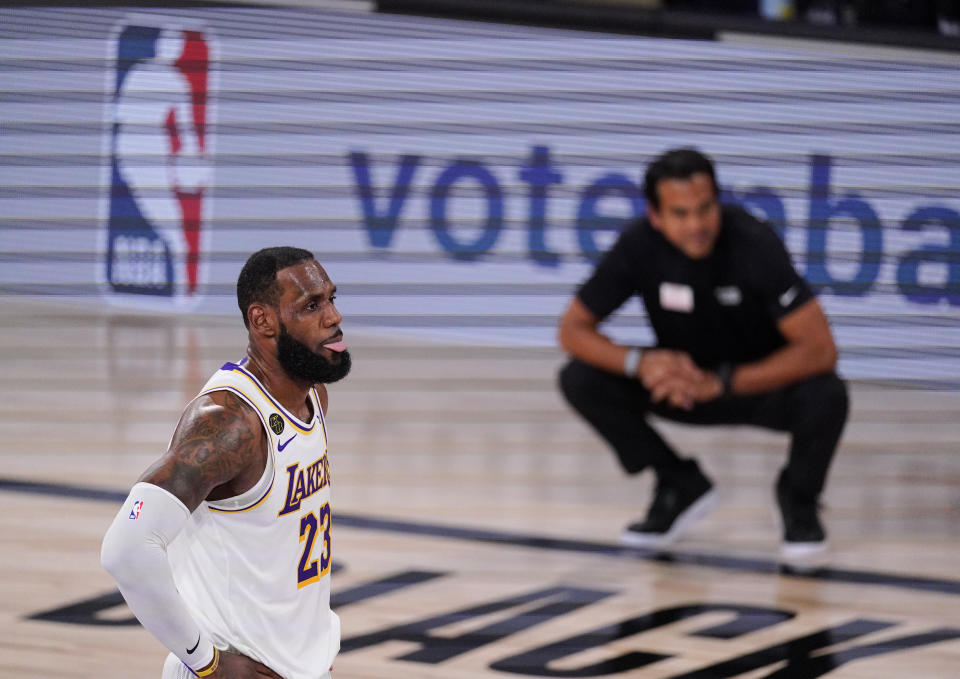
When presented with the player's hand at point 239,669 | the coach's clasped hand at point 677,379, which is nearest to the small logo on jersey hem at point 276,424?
the player's hand at point 239,669

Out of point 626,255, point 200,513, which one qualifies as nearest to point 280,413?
point 200,513

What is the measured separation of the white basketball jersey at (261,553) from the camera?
2.30 meters

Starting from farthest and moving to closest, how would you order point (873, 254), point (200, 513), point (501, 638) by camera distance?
1. point (873, 254)
2. point (501, 638)
3. point (200, 513)

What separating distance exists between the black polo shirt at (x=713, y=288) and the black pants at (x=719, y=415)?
0.54ft

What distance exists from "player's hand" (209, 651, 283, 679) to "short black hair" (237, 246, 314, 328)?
525 millimetres

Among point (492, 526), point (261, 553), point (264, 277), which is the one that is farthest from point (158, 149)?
point (261, 553)

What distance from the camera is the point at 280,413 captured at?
234 centimetres

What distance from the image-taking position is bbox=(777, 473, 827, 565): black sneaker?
4152 mm

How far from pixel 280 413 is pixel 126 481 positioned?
247 cm

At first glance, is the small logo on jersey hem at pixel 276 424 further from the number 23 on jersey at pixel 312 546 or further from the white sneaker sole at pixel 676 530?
the white sneaker sole at pixel 676 530

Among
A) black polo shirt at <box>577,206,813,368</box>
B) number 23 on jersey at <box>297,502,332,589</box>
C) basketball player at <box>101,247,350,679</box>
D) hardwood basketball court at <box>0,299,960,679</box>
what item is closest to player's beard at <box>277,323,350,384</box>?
basketball player at <box>101,247,350,679</box>

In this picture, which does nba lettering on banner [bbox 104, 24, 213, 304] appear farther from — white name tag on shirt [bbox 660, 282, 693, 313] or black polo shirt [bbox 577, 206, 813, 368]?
white name tag on shirt [bbox 660, 282, 693, 313]

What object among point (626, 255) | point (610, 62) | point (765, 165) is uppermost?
point (610, 62)

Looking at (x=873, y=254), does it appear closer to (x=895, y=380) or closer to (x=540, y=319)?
(x=895, y=380)
